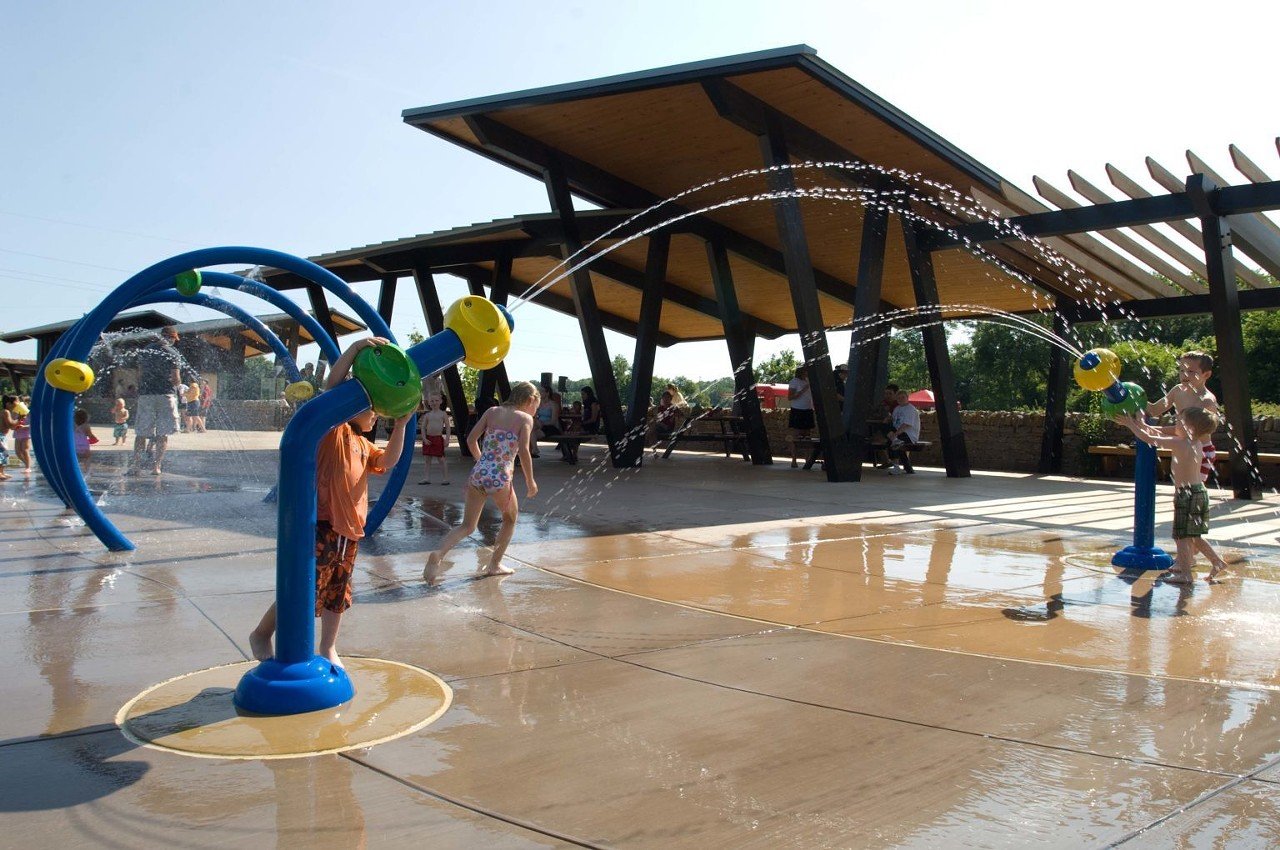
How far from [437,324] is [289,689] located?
648 inches

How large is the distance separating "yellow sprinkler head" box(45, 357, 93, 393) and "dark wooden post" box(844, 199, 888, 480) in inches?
378

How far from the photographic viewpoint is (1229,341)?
12102 mm

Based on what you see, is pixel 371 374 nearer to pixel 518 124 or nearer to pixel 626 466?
pixel 518 124

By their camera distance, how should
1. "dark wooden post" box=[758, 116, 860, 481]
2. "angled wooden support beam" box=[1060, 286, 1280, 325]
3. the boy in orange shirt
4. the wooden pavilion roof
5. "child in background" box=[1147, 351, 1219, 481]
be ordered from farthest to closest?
1. "angled wooden support beam" box=[1060, 286, 1280, 325]
2. "dark wooden post" box=[758, 116, 860, 481]
3. the wooden pavilion roof
4. "child in background" box=[1147, 351, 1219, 481]
5. the boy in orange shirt

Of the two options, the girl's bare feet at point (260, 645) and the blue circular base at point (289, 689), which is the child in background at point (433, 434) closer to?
the girl's bare feet at point (260, 645)

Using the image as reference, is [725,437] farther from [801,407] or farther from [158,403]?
[158,403]

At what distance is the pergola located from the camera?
12.1 m

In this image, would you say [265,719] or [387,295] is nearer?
[265,719]

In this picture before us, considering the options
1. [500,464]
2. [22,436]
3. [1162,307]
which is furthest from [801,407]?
[22,436]

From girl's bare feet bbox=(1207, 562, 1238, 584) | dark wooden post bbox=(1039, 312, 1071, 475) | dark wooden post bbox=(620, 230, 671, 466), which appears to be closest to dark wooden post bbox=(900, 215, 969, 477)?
dark wooden post bbox=(1039, 312, 1071, 475)

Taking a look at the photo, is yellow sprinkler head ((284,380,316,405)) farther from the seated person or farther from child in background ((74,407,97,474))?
the seated person

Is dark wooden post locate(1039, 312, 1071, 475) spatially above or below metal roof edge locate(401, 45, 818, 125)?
below

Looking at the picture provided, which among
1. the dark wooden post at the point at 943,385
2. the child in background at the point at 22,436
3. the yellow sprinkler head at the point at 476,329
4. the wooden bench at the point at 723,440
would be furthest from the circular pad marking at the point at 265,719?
the child in background at the point at 22,436

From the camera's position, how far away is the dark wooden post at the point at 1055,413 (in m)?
17.5
